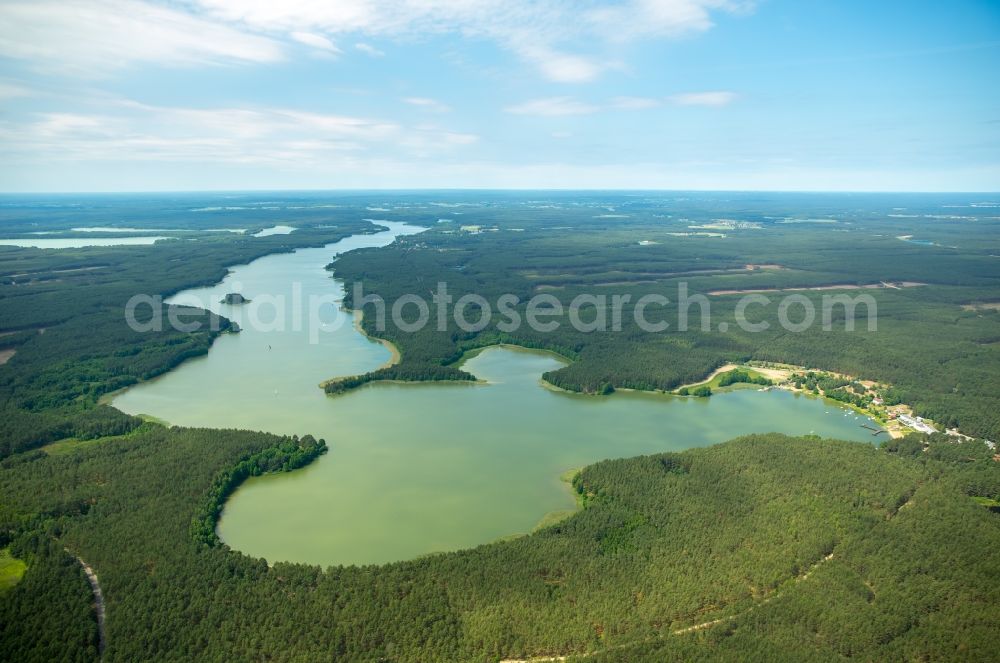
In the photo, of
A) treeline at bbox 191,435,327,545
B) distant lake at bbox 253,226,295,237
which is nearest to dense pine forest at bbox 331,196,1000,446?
treeline at bbox 191,435,327,545

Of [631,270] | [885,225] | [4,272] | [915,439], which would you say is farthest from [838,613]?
[885,225]

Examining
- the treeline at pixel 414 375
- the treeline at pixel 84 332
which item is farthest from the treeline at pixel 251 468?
the treeline at pixel 414 375

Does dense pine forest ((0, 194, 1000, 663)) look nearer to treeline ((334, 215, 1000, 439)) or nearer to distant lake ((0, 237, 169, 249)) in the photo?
treeline ((334, 215, 1000, 439))

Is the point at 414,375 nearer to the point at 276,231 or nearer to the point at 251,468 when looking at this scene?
the point at 251,468

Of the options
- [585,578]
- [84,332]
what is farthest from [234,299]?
[585,578]

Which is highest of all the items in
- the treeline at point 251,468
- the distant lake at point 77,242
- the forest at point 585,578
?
the distant lake at point 77,242

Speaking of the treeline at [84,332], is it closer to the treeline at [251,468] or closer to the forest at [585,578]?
the forest at [585,578]

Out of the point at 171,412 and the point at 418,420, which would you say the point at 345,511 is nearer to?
the point at 418,420

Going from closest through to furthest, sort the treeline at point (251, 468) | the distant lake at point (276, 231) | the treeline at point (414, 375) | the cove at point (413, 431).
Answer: the treeline at point (251, 468)
the cove at point (413, 431)
the treeline at point (414, 375)
the distant lake at point (276, 231)
